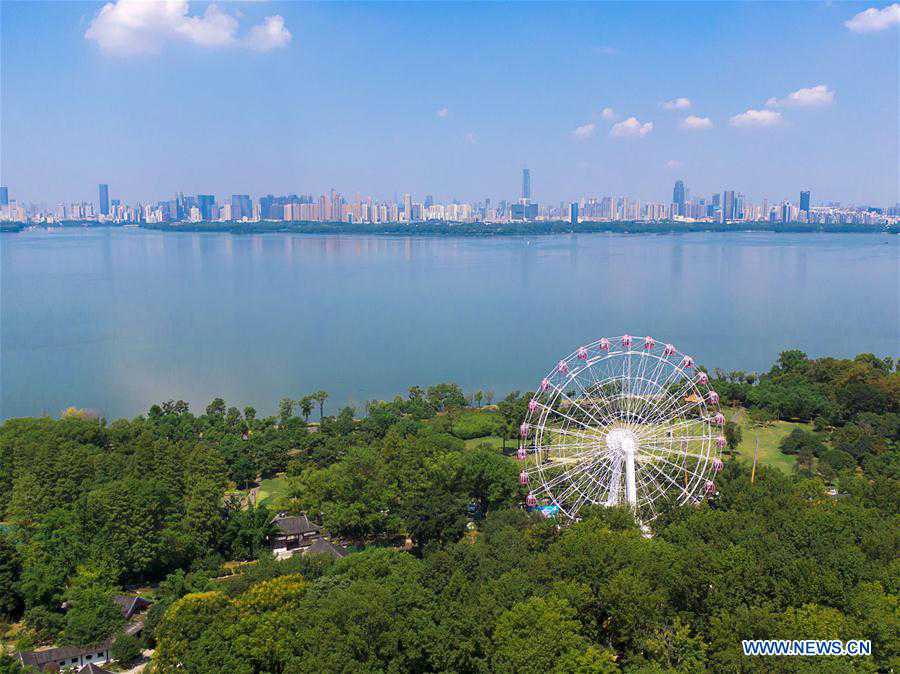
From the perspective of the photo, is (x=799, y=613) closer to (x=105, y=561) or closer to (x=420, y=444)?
(x=420, y=444)

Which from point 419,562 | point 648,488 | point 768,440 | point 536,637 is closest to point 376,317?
point 768,440

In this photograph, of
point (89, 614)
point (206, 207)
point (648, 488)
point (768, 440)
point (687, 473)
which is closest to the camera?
point (89, 614)

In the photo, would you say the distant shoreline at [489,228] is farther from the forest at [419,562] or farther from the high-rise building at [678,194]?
the forest at [419,562]

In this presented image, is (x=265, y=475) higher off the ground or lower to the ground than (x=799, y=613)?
lower

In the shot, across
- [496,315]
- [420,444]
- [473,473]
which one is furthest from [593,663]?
[496,315]

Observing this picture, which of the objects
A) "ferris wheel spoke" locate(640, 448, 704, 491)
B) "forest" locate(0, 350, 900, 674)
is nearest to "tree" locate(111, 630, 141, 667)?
"forest" locate(0, 350, 900, 674)

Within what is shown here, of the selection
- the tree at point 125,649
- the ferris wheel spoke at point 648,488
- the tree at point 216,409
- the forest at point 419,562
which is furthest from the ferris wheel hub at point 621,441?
the tree at point 216,409

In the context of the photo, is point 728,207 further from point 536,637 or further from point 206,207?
point 536,637
